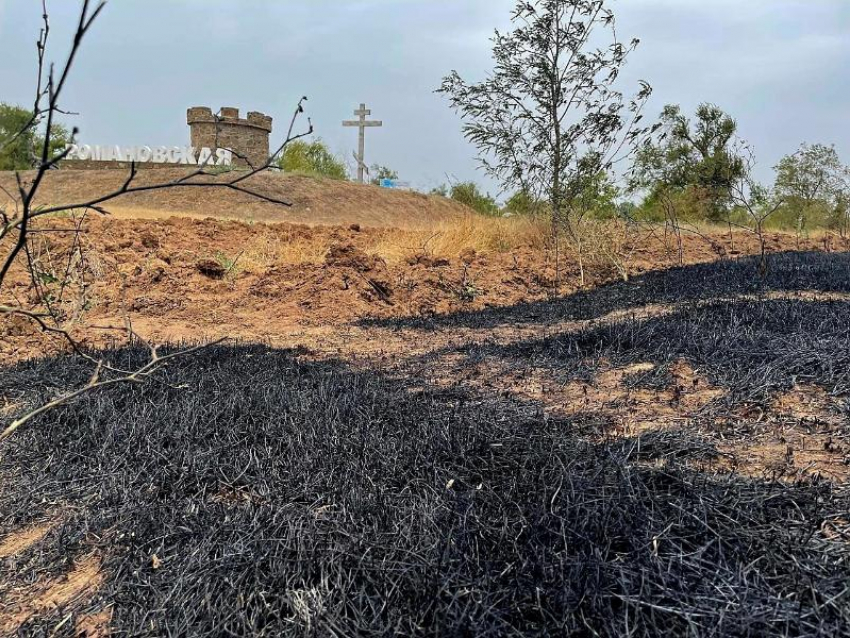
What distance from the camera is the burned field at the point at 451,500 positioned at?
1.67 m

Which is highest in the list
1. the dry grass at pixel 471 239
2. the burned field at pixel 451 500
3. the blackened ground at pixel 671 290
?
the dry grass at pixel 471 239

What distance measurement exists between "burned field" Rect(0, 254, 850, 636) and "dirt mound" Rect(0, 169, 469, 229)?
18065mm

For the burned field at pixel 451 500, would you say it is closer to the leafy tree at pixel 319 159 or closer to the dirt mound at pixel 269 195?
the dirt mound at pixel 269 195

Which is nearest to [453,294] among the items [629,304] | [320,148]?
[629,304]

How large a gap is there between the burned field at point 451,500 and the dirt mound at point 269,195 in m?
18.1

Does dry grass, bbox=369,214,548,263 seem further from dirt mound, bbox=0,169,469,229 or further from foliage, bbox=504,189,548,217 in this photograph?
dirt mound, bbox=0,169,469,229

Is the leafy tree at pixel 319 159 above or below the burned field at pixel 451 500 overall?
above

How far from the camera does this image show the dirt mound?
22.1 meters

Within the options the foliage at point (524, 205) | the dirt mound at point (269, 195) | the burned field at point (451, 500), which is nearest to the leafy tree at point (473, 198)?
the dirt mound at point (269, 195)

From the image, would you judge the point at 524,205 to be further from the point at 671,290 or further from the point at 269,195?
the point at 269,195

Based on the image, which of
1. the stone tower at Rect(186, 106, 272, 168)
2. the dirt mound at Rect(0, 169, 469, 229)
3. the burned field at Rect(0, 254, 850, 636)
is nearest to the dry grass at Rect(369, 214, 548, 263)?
the burned field at Rect(0, 254, 850, 636)

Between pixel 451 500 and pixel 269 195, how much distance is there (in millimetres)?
22296

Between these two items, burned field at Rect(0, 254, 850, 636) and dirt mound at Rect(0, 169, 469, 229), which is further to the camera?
dirt mound at Rect(0, 169, 469, 229)

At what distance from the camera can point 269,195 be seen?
2333 centimetres
